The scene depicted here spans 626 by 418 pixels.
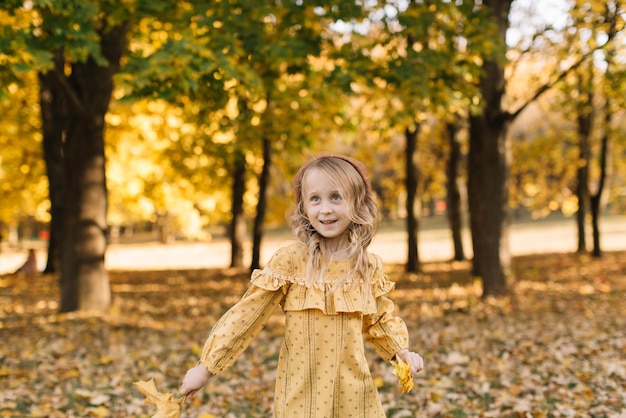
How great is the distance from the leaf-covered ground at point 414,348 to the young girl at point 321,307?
6.84ft

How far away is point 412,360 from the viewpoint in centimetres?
264

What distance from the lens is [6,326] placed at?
8.56m

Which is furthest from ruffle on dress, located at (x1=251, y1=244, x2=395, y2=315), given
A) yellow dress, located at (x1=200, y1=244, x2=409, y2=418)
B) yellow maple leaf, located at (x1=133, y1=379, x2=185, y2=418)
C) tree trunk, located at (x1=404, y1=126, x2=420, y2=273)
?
tree trunk, located at (x1=404, y1=126, x2=420, y2=273)

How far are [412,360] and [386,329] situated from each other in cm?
19

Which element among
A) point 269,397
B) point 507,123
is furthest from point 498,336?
point 507,123

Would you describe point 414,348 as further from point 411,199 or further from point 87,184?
point 411,199

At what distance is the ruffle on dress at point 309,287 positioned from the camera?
100 inches

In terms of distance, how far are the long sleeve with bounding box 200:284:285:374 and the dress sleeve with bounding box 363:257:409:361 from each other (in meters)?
0.44

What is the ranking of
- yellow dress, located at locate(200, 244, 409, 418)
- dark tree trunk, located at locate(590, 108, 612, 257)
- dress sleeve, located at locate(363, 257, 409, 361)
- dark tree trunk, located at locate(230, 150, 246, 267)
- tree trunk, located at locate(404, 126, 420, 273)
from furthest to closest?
dark tree trunk, located at locate(230, 150, 246, 267)
dark tree trunk, located at locate(590, 108, 612, 257)
tree trunk, located at locate(404, 126, 420, 273)
dress sleeve, located at locate(363, 257, 409, 361)
yellow dress, located at locate(200, 244, 409, 418)

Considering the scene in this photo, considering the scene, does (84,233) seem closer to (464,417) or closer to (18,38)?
(18,38)

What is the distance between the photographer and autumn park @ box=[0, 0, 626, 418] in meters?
5.36

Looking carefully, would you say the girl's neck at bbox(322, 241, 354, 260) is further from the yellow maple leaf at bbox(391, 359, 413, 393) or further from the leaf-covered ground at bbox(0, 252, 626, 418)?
the leaf-covered ground at bbox(0, 252, 626, 418)

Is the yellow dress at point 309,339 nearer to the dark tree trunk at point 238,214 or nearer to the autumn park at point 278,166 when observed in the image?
the autumn park at point 278,166

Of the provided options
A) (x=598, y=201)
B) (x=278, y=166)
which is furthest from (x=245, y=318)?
(x=598, y=201)
